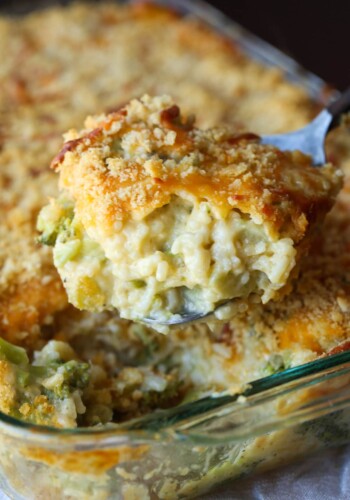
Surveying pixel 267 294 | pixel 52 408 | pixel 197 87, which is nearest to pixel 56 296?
pixel 52 408

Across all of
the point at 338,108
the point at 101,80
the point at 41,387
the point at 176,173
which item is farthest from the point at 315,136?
the point at 41,387

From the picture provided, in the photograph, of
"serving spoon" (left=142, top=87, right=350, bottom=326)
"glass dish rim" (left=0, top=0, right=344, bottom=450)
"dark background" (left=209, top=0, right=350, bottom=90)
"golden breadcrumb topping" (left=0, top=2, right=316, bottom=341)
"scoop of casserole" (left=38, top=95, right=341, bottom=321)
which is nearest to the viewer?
"glass dish rim" (left=0, top=0, right=344, bottom=450)

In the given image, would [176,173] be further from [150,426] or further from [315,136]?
[315,136]

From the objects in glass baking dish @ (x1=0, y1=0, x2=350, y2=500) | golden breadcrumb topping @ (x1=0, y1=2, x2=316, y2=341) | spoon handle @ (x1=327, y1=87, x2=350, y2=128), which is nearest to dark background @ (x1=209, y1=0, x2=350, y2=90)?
golden breadcrumb topping @ (x1=0, y1=2, x2=316, y2=341)

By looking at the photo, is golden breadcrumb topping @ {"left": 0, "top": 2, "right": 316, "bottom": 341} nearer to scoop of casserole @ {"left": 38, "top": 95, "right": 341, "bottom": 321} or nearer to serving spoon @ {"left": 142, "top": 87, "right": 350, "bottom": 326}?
serving spoon @ {"left": 142, "top": 87, "right": 350, "bottom": 326}

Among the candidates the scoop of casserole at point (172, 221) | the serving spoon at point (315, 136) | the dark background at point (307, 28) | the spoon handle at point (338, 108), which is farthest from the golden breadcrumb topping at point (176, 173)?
the dark background at point (307, 28)

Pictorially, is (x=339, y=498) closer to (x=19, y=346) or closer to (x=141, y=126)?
(x=19, y=346)

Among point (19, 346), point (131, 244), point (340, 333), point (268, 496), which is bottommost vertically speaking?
point (268, 496)
